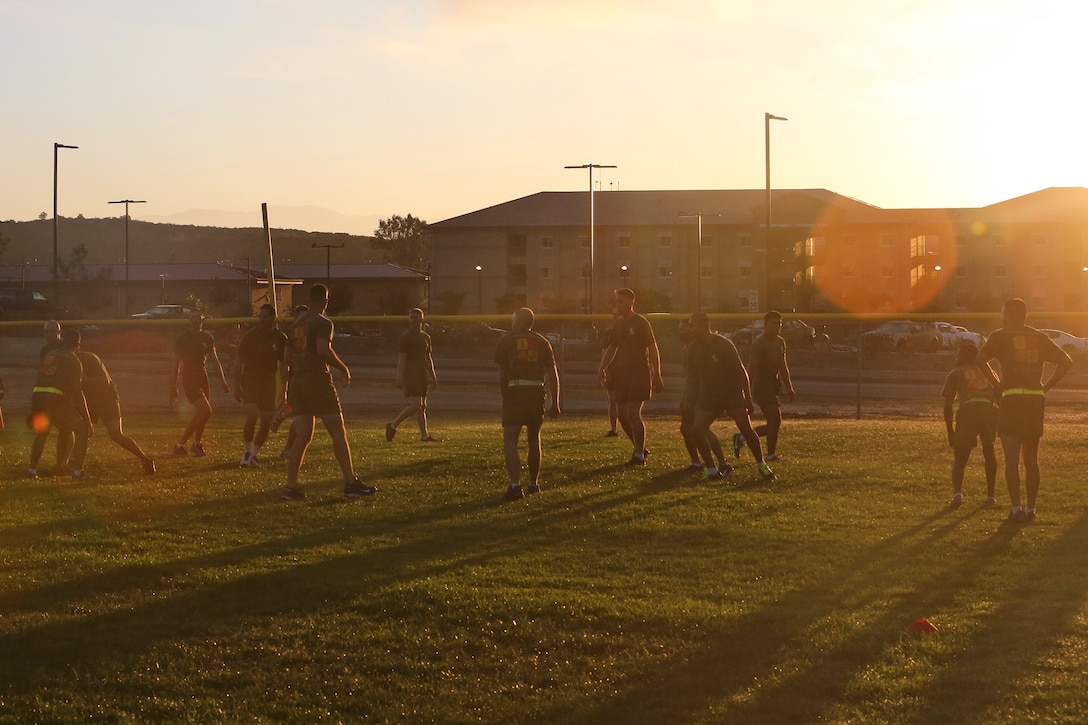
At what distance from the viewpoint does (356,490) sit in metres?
12.3

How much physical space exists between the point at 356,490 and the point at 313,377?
1274mm

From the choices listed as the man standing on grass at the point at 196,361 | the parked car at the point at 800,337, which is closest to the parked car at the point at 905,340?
the parked car at the point at 800,337

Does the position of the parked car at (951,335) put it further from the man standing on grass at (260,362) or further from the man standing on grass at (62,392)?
the man standing on grass at (62,392)

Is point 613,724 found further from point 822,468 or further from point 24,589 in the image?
point 822,468

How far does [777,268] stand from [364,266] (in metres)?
46.4

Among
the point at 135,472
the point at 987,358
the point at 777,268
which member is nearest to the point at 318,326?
the point at 135,472

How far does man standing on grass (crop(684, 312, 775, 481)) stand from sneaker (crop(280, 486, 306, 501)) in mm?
4154

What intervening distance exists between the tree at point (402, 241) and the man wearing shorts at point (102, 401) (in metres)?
131

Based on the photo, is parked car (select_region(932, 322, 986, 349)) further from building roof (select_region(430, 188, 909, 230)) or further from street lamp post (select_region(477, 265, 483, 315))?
street lamp post (select_region(477, 265, 483, 315))

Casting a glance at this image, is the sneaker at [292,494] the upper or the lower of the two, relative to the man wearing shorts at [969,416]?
lower

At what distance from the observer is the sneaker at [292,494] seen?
1213 centimetres

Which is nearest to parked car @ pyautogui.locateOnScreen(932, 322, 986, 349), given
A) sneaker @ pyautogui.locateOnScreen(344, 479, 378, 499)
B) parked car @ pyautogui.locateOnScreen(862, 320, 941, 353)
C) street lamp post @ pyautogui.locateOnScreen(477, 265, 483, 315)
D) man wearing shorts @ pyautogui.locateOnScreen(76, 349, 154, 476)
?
parked car @ pyautogui.locateOnScreen(862, 320, 941, 353)

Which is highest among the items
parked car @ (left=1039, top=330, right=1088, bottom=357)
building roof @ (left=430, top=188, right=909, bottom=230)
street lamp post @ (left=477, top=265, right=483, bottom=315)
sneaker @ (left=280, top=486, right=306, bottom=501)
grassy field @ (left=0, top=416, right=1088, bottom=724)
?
building roof @ (left=430, top=188, right=909, bottom=230)

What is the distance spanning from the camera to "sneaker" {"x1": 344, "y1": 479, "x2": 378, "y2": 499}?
40.3 feet
